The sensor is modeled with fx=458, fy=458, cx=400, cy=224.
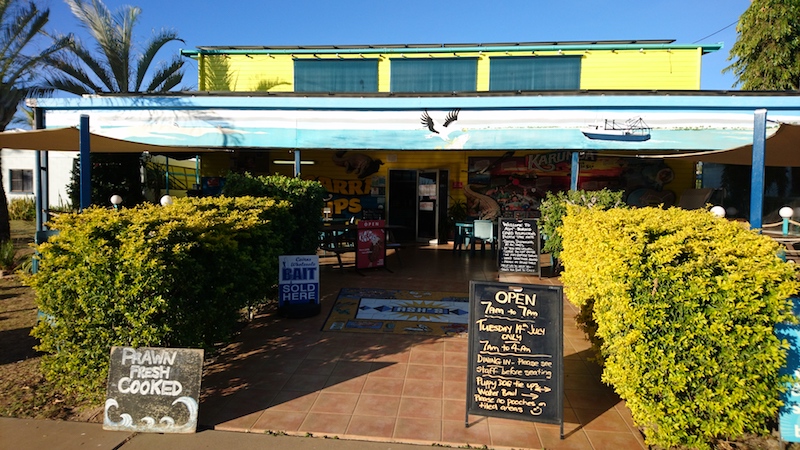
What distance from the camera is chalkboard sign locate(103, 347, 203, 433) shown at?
3.51 meters

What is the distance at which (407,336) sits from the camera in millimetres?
5660

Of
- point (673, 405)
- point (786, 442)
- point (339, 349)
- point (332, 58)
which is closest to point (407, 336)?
point (339, 349)

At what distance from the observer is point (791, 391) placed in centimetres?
321

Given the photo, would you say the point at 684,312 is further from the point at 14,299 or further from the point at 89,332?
the point at 14,299

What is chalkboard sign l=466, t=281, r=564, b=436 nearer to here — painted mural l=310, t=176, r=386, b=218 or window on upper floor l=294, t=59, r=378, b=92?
painted mural l=310, t=176, r=386, b=218

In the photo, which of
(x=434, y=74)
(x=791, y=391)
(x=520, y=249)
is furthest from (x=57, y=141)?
(x=434, y=74)

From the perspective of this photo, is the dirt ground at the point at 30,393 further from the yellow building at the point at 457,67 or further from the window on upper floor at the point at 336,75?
the yellow building at the point at 457,67

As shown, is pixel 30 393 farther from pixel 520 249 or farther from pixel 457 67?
pixel 457 67

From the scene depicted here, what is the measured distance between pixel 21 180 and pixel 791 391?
27218 millimetres

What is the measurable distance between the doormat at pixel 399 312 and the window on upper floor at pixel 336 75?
28.9 feet

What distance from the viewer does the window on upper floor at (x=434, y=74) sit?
14102mm

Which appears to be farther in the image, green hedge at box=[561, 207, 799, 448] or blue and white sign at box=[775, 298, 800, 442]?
blue and white sign at box=[775, 298, 800, 442]

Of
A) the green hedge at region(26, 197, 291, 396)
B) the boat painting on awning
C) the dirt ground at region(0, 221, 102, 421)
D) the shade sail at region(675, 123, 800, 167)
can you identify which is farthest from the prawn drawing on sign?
the dirt ground at region(0, 221, 102, 421)

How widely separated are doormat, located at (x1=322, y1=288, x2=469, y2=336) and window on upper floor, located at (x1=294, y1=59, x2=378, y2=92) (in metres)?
8.81
